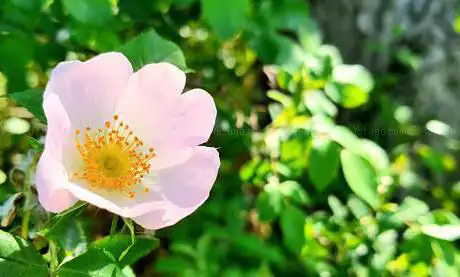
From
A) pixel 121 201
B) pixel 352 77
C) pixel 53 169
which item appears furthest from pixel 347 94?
pixel 53 169

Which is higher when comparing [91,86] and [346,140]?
[91,86]

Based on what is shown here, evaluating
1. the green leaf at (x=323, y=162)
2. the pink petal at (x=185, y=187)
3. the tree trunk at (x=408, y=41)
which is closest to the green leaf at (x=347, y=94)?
the green leaf at (x=323, y=162)

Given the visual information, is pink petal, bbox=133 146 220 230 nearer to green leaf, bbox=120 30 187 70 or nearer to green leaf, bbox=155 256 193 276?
green leaf, bbox=120 30 187 70

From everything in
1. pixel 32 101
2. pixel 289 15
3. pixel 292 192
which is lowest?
pixel 292 192

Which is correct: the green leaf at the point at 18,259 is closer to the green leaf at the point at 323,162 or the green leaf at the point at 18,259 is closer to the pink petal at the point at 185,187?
the pink petal at the point at 185,187

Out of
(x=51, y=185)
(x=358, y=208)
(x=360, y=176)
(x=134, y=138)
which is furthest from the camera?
(x=358, y=208)

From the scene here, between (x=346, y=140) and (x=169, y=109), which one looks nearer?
(x=169, y=109)

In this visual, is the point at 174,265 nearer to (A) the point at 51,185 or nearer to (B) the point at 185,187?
(B) the point at 185,187

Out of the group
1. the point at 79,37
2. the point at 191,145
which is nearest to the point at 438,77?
the point at 79,37
